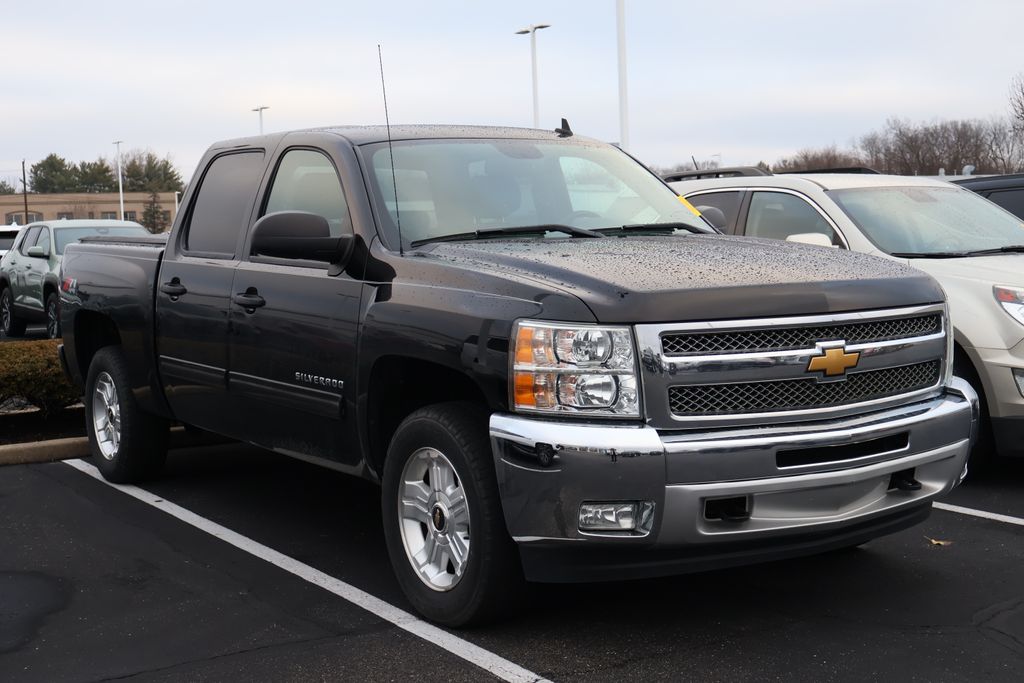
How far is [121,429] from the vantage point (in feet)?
23.8

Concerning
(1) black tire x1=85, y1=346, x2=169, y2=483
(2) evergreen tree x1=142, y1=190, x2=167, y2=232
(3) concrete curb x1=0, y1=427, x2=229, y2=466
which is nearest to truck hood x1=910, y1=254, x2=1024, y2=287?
(1) black tire x1=85, y1=346, x2=169, y2=483

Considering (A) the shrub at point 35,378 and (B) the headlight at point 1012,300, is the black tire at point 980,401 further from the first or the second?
(A) the shrub at point 35,378

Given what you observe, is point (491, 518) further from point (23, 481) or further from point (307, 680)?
point (23, 481)

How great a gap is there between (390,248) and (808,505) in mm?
1940

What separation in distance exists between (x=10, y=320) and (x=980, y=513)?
1637 centimetres

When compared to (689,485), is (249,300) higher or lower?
higher

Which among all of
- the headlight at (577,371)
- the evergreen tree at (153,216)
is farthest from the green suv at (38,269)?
the evergreen tree at (153,216)

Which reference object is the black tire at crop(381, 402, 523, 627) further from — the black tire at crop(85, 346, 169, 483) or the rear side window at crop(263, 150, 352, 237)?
the black tire at crop(85, 346, 169, 483)

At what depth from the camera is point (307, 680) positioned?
4.11 metres

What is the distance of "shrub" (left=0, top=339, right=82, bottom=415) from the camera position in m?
8.62

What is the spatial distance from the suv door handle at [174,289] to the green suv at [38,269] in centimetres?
962

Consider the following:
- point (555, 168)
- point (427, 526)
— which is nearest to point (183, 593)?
point (427, 526)

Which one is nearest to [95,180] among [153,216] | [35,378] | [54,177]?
[54,177]

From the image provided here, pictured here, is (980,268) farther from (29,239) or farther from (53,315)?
(29,239)
